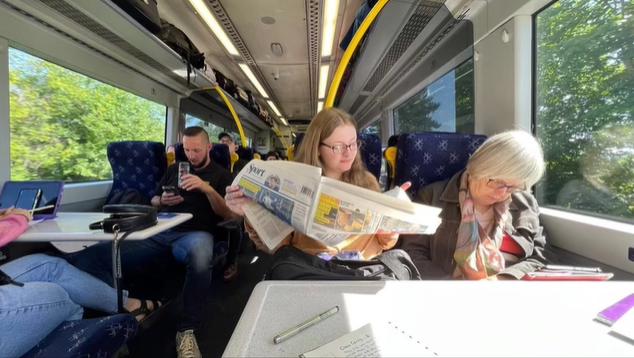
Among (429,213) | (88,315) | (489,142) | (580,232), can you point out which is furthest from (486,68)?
(88,315)

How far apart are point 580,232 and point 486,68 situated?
4.45 ft

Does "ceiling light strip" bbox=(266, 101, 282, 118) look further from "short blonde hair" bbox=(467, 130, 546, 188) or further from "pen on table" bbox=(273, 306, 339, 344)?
"pen on table" bbox=(273, 306, 339, 344)

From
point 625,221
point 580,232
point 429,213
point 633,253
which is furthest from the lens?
point 580,232

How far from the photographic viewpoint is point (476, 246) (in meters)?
1.35

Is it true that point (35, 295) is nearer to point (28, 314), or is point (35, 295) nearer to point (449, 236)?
point (28, 314)

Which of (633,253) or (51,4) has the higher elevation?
(51,4)

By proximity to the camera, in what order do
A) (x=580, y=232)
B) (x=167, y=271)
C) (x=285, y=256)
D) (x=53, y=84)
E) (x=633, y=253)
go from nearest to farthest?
(x=285, y=256) → (x=633, y=253) → (x=580, y=232) → (x=167, y=271) → (x=53, y=84)

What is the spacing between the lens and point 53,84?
268cm

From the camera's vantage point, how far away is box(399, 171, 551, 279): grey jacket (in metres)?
1.46

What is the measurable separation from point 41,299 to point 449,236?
1.91m

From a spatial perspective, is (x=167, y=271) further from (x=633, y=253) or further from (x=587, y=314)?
(x=633, y=253)

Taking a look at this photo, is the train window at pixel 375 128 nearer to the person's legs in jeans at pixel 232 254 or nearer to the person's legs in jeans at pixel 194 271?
the person's legs in jeans at pixel 232 254

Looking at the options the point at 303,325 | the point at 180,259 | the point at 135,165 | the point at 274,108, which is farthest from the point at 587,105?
the point at 274,108

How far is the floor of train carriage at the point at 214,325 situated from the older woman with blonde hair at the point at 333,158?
1053mm
